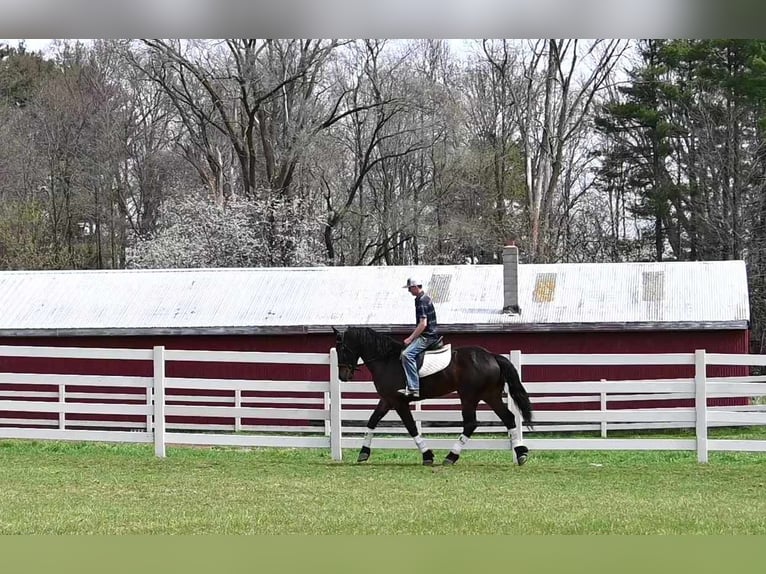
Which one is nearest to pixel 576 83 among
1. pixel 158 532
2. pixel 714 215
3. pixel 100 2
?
pixel 714 215

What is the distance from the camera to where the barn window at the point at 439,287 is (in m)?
22.8

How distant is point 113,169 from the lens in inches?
1411

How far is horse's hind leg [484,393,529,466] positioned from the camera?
12.0 m

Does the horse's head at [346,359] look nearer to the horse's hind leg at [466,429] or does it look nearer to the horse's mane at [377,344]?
the horse's mane at [377,344]

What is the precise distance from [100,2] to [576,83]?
32.6 metres

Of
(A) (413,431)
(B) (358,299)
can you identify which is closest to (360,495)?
(A) (413,431)

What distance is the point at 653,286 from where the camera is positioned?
22.7m

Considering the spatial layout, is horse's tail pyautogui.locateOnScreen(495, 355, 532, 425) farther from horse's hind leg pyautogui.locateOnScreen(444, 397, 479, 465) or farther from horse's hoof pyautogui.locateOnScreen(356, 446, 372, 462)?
horse's hoof pyautogui.locateOnScreen(356, 446, 372, 462)

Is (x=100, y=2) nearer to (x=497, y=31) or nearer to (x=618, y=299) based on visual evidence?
(x=497, y=31)

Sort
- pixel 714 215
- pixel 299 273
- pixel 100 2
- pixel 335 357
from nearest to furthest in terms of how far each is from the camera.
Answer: pixel 100 2 < pixel 335 357 < pixel 299 273 < pixel 714 215

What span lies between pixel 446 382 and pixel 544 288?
11.0 m

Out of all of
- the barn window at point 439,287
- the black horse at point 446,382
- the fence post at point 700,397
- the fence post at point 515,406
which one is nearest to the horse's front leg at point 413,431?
the black horse at point 446,382

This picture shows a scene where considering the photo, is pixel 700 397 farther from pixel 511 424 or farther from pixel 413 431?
pixel 413 431

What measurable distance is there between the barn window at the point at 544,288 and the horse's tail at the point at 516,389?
34.0 feet
